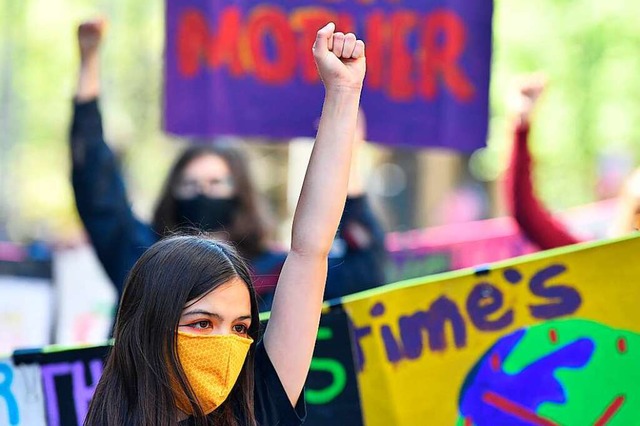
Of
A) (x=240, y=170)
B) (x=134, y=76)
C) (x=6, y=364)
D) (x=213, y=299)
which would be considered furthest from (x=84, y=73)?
(x=134, y=76)

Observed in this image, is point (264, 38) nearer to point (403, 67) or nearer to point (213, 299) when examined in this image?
point (403, 67)

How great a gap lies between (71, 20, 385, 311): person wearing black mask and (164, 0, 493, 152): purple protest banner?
1.21 feet

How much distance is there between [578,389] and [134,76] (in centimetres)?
1713

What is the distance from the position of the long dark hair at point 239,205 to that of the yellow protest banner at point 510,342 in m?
1.14

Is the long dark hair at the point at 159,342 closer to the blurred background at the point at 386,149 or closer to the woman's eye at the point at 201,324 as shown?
the woman's eye at the point at 201,324

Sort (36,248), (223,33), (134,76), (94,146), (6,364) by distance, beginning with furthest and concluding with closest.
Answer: (134,76), (36,248), (223,33), (94,146), (6,364)

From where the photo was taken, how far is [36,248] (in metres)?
5.81

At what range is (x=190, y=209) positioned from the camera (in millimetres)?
4363

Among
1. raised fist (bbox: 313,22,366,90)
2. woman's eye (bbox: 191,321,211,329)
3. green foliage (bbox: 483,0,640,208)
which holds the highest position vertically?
green foliage (bbox: 483,0,640,208)

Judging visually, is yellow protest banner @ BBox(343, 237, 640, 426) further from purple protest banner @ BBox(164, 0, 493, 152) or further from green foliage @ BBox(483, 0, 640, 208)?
green foliage @ BBox(483, 0, 640, 208)

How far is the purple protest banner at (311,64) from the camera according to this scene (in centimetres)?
485

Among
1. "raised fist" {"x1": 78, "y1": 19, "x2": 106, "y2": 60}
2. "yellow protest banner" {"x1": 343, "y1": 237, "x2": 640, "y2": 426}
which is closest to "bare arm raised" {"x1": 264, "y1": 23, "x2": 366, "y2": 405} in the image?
"yellow protest banner" {"x1": 343, "y1": 237, "x2": 640, "y2": 426}

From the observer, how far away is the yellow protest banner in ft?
10.2

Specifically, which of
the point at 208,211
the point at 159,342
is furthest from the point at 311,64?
the point at 159,342
